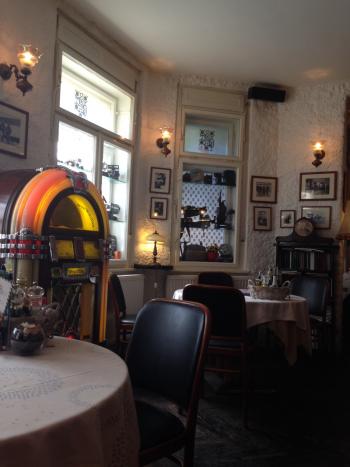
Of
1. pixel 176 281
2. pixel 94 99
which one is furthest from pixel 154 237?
pixel 94 99

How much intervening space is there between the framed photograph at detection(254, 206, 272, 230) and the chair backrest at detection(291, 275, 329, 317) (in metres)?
1.14

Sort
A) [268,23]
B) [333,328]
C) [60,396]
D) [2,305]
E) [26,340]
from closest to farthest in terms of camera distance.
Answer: [60,396] → [26,340] → [2,305] → [268,23] → [333,328]

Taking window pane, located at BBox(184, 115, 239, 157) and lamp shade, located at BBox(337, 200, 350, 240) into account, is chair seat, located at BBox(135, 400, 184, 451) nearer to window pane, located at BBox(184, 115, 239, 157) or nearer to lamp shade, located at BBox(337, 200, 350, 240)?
lamp shade, located at BBox(337, 200, 350, 240)

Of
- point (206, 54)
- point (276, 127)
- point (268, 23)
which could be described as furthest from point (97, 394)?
point (276, 127)

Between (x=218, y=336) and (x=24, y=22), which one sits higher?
(x=24, y=22)

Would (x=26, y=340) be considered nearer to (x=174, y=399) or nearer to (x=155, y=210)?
(x=174, y=399)

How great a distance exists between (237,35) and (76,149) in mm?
2137

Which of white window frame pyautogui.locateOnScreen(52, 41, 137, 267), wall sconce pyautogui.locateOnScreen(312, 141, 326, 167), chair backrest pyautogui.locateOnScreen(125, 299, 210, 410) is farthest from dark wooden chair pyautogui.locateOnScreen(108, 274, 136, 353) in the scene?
wall sconce pyautogui.locateOnScreen(312, 141, 326, 167)

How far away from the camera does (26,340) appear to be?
143cm

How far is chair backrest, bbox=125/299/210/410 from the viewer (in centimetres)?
160

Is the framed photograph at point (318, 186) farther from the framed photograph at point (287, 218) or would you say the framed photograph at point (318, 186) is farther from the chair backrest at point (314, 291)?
the chair backrest at point (314, 291)

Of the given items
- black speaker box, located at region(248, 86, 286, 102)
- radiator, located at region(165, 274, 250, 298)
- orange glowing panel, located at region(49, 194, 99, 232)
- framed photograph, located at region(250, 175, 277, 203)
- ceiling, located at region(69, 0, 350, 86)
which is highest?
ceiling, located at region(69, 0, 350, 86)

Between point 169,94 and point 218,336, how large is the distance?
3676mm

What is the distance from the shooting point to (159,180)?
5.57 m
